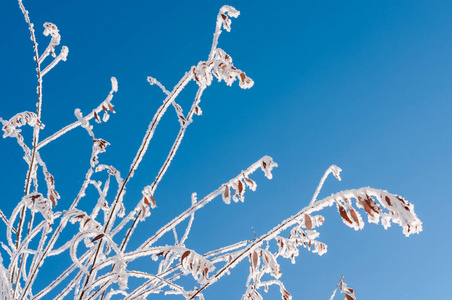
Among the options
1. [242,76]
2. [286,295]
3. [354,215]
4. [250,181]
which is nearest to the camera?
[354,215]

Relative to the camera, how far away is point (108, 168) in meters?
2.58

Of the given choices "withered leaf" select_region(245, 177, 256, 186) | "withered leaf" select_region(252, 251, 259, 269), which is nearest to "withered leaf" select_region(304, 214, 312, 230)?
"withered leaf" select_region(252, 251, 259, 269)

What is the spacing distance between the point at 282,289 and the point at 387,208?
1184mm

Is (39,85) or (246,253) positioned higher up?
(39,85)

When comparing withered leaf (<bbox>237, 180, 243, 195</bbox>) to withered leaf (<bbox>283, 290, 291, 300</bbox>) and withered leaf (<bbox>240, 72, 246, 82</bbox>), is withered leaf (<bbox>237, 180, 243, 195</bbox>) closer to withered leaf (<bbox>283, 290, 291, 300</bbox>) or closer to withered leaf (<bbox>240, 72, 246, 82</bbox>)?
withered leaf (<bbox>240, 72, 246, 82</bbox>)

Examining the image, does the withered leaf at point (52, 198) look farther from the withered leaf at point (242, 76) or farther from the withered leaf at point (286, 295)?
the withered leaf at point (286, 295)

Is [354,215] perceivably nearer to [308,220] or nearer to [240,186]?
[308,220]

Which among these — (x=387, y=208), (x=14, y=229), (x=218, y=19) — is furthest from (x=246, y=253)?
(x=14, y=229)

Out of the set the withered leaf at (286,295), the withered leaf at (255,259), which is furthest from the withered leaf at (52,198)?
the withered leaf at (286,295)

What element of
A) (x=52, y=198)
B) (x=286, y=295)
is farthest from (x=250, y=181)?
(x=52, y=198)

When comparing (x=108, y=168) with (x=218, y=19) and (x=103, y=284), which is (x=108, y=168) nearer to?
(x=103, y=284)

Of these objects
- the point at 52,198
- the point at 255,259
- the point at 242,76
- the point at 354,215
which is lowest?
the point at 255,259

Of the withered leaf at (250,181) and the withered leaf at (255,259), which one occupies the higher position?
the withered leaf at (250,181)

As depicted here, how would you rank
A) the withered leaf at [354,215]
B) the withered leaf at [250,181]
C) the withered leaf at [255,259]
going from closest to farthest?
the withered leaf at [354,215] → the withered leaf at [255,259] → the withered leaf at [250,181]
